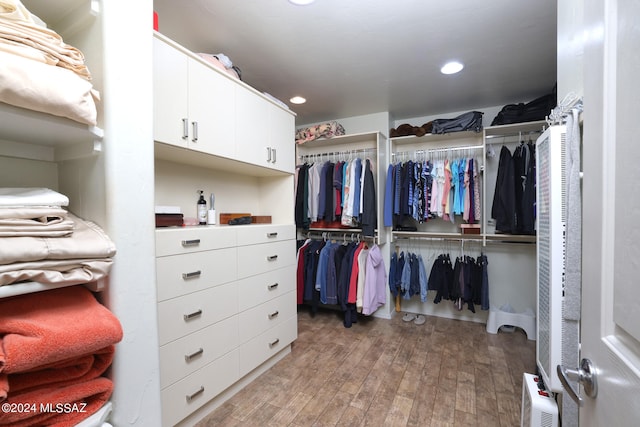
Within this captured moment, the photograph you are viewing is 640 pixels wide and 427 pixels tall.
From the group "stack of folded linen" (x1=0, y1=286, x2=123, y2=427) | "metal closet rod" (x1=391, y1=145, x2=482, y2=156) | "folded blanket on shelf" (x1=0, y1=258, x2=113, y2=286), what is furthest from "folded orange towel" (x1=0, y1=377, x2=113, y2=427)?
"metal closet rod" (x1=391, y1=145, x2=482, y2=156)

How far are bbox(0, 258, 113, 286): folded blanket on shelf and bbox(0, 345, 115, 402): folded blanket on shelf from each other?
20 centimetres

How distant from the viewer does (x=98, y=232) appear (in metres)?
0.75

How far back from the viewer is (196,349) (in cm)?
156

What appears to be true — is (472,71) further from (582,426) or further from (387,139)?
(582,426)

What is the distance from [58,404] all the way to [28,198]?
48 cm

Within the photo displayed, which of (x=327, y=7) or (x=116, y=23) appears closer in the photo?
(x=116, y=23)

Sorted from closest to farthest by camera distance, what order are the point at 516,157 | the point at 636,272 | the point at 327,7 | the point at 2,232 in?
the point at 636,272 → the point at 2,232 → the point at 327,7 → the point at 516,157

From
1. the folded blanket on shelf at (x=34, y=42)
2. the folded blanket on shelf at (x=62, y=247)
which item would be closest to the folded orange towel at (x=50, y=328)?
the folded blanket on shelf at (x=62, y=247)

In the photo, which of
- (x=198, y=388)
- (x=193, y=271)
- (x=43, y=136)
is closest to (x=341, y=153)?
(x=193, y=271)

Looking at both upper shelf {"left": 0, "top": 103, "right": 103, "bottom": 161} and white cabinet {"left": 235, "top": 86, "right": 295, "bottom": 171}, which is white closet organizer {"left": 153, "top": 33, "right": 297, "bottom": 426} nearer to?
white cabinet {"left": 235, "top": 86, "right": 295, "bottom": 171}

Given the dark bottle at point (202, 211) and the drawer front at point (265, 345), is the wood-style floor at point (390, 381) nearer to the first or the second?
the drawer front at point (265, 345)

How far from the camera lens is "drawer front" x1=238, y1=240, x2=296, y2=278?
1.90 metres

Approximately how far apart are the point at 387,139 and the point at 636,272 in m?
3.03

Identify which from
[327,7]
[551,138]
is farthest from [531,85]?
[327,7]
